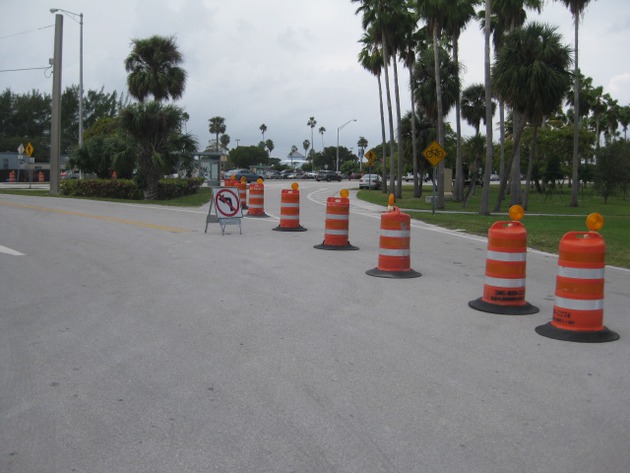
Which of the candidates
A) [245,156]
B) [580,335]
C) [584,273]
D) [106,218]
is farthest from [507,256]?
[245,156]

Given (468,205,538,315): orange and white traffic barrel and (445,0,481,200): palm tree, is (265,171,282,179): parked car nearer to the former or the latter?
(445,0,481,200): palm tree

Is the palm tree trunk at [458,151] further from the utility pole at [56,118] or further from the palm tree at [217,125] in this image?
the palm tree at [217,125]

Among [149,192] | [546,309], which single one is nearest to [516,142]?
[149,192]

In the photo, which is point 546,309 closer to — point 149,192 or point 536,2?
point 149,192

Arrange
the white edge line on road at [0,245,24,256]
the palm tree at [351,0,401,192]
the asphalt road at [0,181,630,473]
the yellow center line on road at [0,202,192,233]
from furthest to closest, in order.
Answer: the palm tree at [351,0,401,192]
the yellow center line on road at [0,202,192,233]
the white edge line on road at [0,245,24,256]
the asphalt road at [0,181,630,473]

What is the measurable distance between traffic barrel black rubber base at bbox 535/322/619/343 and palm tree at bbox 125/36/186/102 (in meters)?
35.2

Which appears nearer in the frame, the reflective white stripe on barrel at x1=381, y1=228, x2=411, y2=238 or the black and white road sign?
the reflective white stripe on barrel at x1=381, y1=228, x2=411, y2=238

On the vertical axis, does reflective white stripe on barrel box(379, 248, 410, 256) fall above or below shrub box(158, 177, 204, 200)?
below

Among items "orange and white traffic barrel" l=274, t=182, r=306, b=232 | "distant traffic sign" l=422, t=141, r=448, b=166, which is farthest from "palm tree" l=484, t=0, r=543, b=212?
"orange and white traffic barrel" l=274, t=182, r=306, b=232

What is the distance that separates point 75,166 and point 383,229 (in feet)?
83.0

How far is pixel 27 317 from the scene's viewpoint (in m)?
7.28

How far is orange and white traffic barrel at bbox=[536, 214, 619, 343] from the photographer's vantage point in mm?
6551

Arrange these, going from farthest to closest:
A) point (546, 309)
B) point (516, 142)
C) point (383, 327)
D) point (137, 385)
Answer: point (516, 142) < point (546, 309) < point (383, 327) < point (137, 385)

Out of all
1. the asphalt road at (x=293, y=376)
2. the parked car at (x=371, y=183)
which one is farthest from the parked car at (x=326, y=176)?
the asphalt road at (x=293, y=376)
